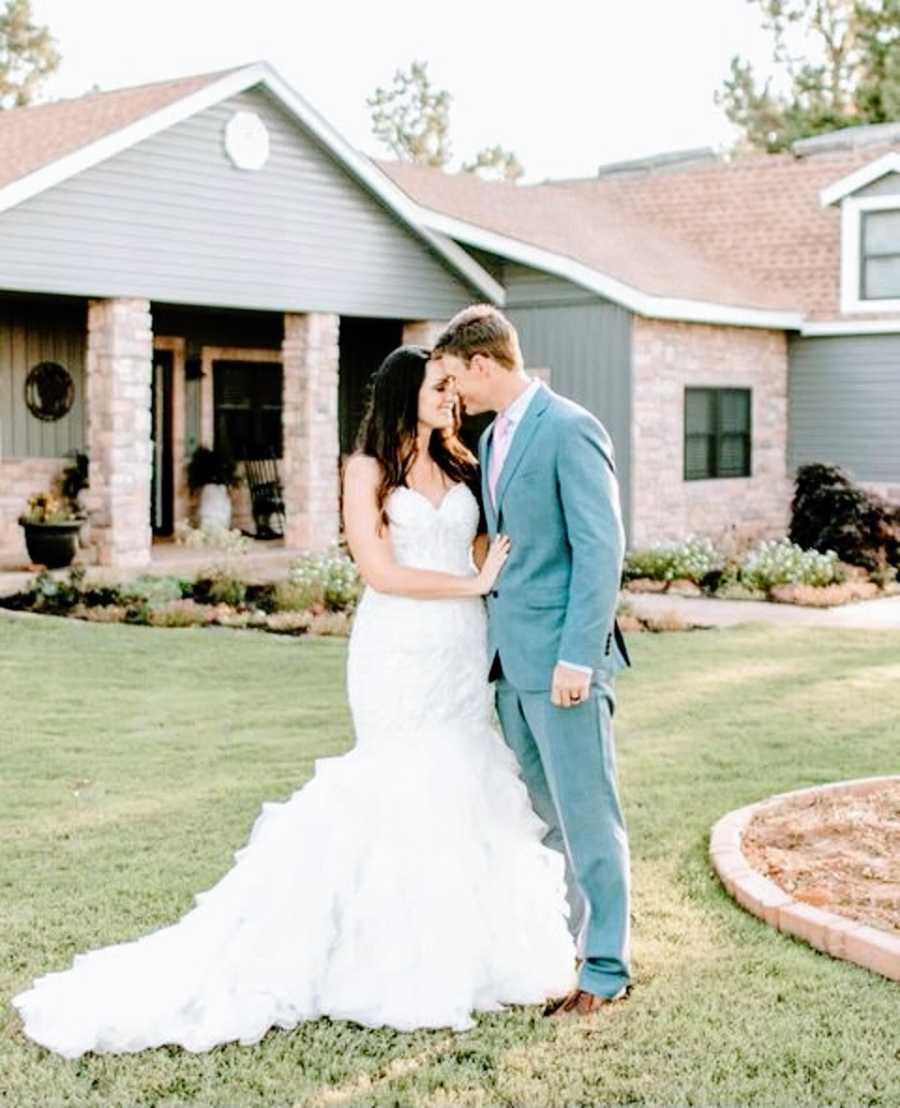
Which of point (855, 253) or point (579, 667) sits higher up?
point (855, 253)

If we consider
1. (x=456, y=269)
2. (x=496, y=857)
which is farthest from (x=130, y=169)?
(x=496, y=857)

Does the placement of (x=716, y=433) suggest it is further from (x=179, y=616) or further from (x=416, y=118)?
(x=416, y=118)

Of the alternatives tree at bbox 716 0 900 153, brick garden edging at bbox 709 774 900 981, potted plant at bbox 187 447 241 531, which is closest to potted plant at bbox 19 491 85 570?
potted plant at bbox 187 447 241 531

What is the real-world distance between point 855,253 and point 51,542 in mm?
11111

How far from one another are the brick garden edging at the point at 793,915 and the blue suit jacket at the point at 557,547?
3.98 ft

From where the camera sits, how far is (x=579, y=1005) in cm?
466

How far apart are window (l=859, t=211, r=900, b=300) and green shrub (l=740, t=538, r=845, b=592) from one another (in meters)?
5.71

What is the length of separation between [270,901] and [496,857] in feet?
2.24

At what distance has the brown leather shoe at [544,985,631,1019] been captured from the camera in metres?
4.63

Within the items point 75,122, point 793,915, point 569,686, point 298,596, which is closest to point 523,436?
point 569,686

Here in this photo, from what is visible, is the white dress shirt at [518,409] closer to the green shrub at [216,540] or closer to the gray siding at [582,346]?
the green shrub at [216,540]

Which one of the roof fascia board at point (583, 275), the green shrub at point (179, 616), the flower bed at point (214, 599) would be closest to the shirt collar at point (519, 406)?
the flower bed at point (214, 599)

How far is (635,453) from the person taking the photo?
1866 cm

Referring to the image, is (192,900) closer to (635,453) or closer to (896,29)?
(635,453)
